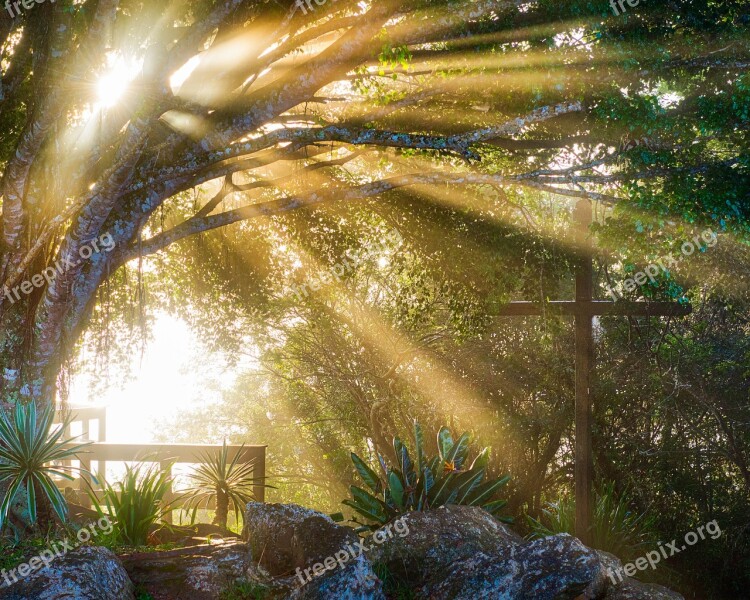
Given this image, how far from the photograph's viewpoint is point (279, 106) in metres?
7.47

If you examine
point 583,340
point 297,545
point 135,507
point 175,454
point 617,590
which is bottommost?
point 617,590

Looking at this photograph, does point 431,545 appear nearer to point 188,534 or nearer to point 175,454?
point 188,534

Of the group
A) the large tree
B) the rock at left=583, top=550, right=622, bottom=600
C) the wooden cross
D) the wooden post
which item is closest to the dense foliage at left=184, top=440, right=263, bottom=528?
the large tree

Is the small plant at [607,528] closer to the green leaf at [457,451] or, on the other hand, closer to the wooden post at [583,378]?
the wooden post at [583,378]

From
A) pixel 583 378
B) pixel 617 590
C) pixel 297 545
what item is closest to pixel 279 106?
pixel 297 545

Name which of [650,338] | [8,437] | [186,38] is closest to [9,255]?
[8,437]

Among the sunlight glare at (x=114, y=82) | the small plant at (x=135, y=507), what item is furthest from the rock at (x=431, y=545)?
the sunlight glare at (x=114, y=82)

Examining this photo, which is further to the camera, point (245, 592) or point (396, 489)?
point (396, 489)

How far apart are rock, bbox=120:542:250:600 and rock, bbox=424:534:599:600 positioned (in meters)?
1.62

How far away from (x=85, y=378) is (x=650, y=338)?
10.6 m

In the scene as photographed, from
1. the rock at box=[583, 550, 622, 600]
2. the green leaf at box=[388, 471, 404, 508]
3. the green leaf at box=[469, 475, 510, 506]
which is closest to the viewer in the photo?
the rock at box=[583, 550, 622, 600]

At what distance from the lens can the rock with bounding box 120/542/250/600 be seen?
19.3 ft

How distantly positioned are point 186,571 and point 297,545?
928 mm

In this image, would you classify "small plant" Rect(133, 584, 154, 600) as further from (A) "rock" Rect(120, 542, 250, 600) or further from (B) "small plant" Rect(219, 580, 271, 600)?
(B) "small plant" Rect(219, 580, 271, 600)
